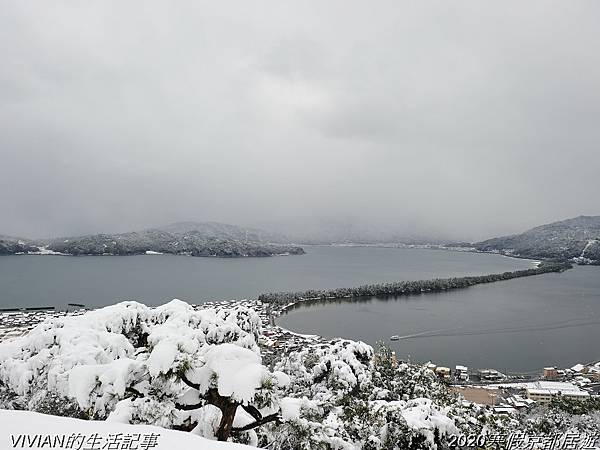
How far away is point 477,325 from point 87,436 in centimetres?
4424

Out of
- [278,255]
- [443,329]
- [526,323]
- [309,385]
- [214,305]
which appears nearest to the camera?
[309,385]

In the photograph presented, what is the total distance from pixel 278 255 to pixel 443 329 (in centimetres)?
10768

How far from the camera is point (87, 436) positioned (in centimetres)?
316

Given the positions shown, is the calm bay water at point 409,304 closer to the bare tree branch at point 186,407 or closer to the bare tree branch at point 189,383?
the bare tree branch at point 186,407

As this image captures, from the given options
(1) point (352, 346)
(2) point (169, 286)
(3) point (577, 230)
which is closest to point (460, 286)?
(2) point (169, 286)

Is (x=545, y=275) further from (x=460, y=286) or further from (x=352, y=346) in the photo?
(x=352, y=346)

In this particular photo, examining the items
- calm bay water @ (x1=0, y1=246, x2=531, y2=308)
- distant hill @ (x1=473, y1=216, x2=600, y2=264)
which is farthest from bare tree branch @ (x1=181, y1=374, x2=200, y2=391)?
distant hill @ (x1=473, y1=216, x2=600, y2=264)

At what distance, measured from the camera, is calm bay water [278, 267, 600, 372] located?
101ft

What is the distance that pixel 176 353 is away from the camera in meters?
3.95

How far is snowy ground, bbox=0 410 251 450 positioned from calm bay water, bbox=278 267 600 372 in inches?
1158

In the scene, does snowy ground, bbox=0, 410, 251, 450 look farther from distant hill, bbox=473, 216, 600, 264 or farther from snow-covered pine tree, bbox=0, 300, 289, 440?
distant hill, bbox=473, 216, 600, 264

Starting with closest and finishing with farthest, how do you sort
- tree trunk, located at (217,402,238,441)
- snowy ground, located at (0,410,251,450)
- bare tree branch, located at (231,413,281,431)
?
1. snowy ground, located at (0,410,251,450)
2. tree trunk, located at (217,402,238,441)
3. bare tree branch, located at (231,413,281,431)

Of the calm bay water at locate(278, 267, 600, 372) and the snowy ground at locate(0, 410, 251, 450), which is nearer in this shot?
the snowy ground at locate(0, 410, 251, 450)

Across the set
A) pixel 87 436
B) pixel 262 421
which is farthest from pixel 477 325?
pixel 87 436
